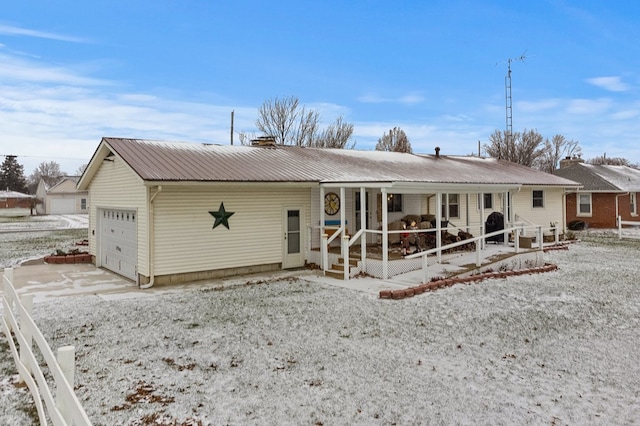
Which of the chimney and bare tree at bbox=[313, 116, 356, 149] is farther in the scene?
bare tree at bbox=[313, 116, 356, 149]

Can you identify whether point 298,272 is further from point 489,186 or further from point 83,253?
point 83,253

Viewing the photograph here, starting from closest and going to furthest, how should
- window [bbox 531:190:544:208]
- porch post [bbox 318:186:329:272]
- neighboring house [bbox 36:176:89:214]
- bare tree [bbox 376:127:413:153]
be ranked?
porch post [bbox 318:186:329:272]
window [bbox 531:190:544:208]
bare tree [bbox 376:127:413:153]
neighboring house [bbox 36:176:89:214]

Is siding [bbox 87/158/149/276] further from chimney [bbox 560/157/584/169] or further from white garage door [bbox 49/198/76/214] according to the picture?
white garage door [bbox 49/198/76/214]

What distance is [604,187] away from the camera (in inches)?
1028

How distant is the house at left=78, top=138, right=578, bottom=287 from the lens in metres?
11.0

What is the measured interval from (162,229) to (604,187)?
86.0 ft

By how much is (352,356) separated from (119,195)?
9406mm

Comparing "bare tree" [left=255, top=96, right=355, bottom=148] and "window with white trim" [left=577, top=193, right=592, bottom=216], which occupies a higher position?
"bare tree" [left=255, top=96, right=355, bottom=148]

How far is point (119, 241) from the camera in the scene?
1268 cm

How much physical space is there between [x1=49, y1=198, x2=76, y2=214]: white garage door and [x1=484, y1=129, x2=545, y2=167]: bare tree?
50.1 meters

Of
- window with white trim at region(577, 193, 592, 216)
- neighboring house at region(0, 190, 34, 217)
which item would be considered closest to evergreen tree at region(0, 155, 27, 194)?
neighboring house at region(0, 190, 34, 217)

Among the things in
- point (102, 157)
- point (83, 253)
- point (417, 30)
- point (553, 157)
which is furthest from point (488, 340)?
point (553, 157)

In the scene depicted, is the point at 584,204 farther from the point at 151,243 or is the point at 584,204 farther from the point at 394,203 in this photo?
the point at 151,243

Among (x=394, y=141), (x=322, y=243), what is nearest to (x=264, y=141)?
(x=322, y=243)
